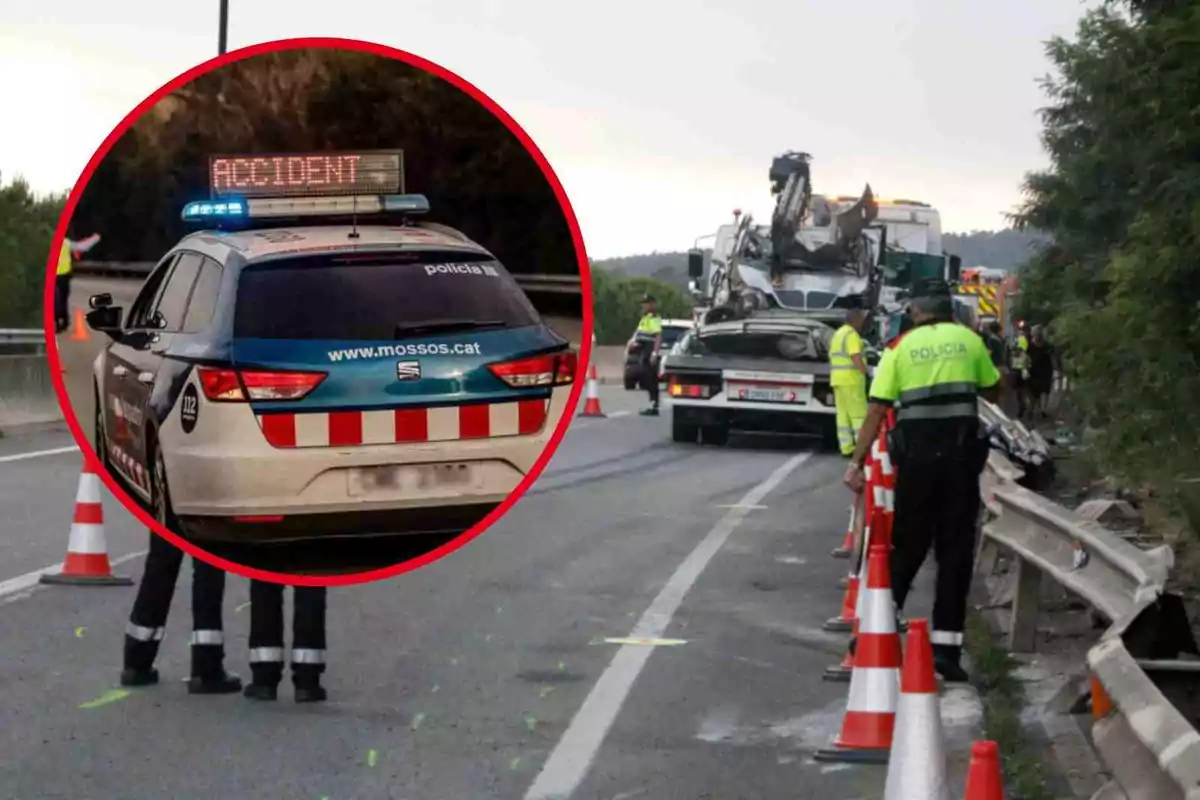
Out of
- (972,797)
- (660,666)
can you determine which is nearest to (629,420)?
(660,666)

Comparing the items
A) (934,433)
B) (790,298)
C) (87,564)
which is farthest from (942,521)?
(790,298)

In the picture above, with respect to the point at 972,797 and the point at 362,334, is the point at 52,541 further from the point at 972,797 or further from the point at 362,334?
the point at 362,334

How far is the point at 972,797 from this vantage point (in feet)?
14.2

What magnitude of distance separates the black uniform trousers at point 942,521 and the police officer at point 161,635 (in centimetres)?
329

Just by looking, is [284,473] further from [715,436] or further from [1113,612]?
[715,436]

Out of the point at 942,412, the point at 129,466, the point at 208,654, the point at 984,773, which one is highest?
the point at 129,466

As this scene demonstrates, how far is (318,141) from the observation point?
5.57 feet

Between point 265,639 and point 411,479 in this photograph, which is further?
point 265,639

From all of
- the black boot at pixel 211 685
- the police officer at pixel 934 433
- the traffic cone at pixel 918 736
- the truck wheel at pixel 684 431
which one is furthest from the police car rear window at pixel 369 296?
the truck wheel at pixel 684 431

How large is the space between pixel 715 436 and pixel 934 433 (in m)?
18.3

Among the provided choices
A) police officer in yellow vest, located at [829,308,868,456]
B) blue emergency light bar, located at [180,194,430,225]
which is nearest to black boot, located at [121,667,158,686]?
blue emergency light bar, located at [180,194,430,225]

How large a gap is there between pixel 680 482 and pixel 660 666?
1189cm

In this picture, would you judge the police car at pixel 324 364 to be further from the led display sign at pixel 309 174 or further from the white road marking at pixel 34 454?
the white road marking at pixel 34 454

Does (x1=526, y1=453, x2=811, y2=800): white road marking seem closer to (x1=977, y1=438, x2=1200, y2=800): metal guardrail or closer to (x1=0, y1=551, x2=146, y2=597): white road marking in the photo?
(x1=977, y1=438, x2=1200, y2=800): metal guardrail
